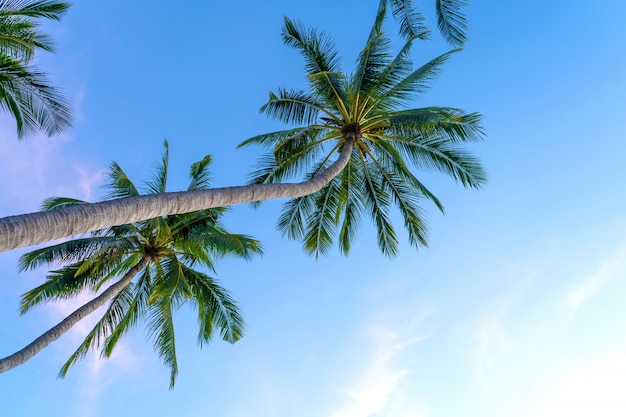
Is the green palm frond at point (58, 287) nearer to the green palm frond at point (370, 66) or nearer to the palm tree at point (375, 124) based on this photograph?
the palm tree at point (375, 124)

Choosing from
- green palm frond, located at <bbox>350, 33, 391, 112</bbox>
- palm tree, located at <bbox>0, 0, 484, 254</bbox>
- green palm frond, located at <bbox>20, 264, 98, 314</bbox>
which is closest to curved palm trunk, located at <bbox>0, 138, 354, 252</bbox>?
palm tree, located at <bbox>0, 0, 484, 254</bbox>

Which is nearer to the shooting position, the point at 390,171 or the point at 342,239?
the point at 390,171

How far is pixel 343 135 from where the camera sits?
38.4ft

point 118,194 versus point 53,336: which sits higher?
point 118,194

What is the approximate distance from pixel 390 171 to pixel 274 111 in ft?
11.0

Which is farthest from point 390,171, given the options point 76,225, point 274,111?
point 76,225

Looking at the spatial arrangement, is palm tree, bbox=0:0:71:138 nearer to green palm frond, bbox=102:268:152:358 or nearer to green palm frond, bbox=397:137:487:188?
green palm frond, bbox=102:268:152:358

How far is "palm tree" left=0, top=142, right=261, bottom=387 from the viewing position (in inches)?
419

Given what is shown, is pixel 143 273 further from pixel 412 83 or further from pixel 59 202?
pixel 412 83

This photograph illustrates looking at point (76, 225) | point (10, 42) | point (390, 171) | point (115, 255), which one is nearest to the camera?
point (76, 225)

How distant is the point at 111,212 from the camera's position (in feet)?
19.4

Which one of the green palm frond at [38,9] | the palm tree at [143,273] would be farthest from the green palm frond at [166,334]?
the green palm frond at [38,9]

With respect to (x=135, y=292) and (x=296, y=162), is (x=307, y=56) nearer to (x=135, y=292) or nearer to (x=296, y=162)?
(x=296, y=162)

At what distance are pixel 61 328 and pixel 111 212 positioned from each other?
5.92 metres
